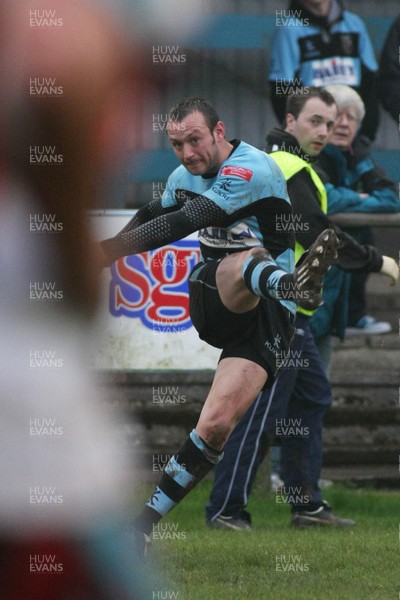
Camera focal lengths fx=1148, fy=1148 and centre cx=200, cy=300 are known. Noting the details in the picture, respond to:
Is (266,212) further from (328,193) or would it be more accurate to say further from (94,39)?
(94,39)

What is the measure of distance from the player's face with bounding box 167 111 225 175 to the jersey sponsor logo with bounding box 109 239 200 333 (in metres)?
2.11

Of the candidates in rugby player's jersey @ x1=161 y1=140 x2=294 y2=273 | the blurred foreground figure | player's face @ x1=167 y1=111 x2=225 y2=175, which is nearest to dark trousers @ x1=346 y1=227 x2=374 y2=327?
rugby player's jersey @ x1=161 y1=140 x2=294 y2=273

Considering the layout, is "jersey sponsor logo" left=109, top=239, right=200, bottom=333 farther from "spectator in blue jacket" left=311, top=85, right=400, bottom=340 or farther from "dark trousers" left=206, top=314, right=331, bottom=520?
"dark trousers" left=206, top=314, right=331, bottom=520

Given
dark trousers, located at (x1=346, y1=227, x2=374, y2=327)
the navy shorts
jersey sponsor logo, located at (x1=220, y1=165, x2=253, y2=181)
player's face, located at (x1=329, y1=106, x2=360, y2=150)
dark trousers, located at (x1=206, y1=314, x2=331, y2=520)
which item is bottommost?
dark trousers, located at (x1=206, y1=314, x2=331, y2=520)

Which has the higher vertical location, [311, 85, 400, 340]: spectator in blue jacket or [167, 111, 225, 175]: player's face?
[167, 111, 225, 175]: player's face

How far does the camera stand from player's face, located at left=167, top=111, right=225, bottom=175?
16.1 ft

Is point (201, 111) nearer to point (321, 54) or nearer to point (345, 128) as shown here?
point (345, 128)

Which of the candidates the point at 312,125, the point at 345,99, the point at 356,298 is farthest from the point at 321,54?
the point at 312,125

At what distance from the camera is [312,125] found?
20.9ft

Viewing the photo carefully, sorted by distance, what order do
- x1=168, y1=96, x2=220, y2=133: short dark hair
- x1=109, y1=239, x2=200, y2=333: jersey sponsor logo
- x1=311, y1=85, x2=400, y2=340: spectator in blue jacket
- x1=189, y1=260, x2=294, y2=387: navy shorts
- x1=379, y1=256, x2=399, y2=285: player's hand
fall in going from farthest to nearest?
x1=109, y1=239, x2=200, y2=333: jersey sponsor logo → x1=311, y1=85, x2=400, y2=340: spectator in blue jacket → x1=379, y1=256, x2=399, y2=285: player's hand → x1=189, y1=260, x2=294, y2=387: navy shorts → x1=168, y1=96, x2=220, y2=133: short dark hair

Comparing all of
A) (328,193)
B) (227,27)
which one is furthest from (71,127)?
(227,27)

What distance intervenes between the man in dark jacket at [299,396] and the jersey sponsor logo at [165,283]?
42.1 inches

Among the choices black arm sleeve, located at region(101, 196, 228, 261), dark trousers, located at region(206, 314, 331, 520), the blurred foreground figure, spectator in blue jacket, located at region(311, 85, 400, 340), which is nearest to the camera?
the blurred foreground figure

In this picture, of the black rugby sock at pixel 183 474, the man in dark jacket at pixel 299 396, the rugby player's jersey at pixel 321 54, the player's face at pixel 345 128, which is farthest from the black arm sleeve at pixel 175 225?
the rugby player's jersey at pixel 321 54
